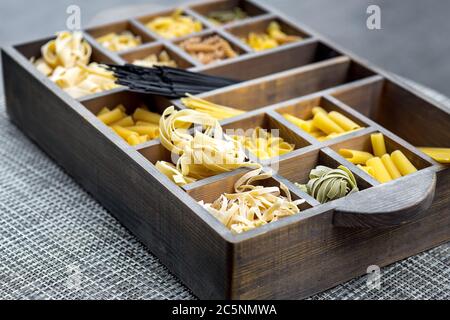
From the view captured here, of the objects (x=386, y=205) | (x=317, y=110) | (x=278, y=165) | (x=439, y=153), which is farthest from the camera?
(x=317, y=110)

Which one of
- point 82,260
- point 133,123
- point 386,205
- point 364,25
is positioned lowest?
point 364,25

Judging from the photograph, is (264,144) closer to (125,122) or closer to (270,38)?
(125,122)

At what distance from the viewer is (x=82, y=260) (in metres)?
2.46

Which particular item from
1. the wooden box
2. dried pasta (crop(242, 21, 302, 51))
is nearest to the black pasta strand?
the wooden box

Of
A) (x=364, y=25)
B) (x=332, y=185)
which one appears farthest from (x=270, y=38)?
(x=364, y=25)

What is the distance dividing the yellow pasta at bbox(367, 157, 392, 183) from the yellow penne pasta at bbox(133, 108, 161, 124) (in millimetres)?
735

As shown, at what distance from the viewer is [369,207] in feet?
7.20

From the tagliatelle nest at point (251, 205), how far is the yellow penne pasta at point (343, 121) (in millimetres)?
437

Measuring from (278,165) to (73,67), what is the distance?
1005 millimetres

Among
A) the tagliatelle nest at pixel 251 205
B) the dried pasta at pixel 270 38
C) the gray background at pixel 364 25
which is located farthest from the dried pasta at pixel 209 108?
the gray background at pixel 364 25

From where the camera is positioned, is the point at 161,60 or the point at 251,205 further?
the point at 161,60

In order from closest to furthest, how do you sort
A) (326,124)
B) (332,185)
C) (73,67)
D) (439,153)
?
1. (332,185)
2. (439,153)
3. (326,124)
4. (73,67)

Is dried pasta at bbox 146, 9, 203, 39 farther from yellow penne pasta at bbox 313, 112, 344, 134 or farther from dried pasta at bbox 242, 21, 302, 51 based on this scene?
yellow penne pasta at bbox 313, 112, 344, 134
